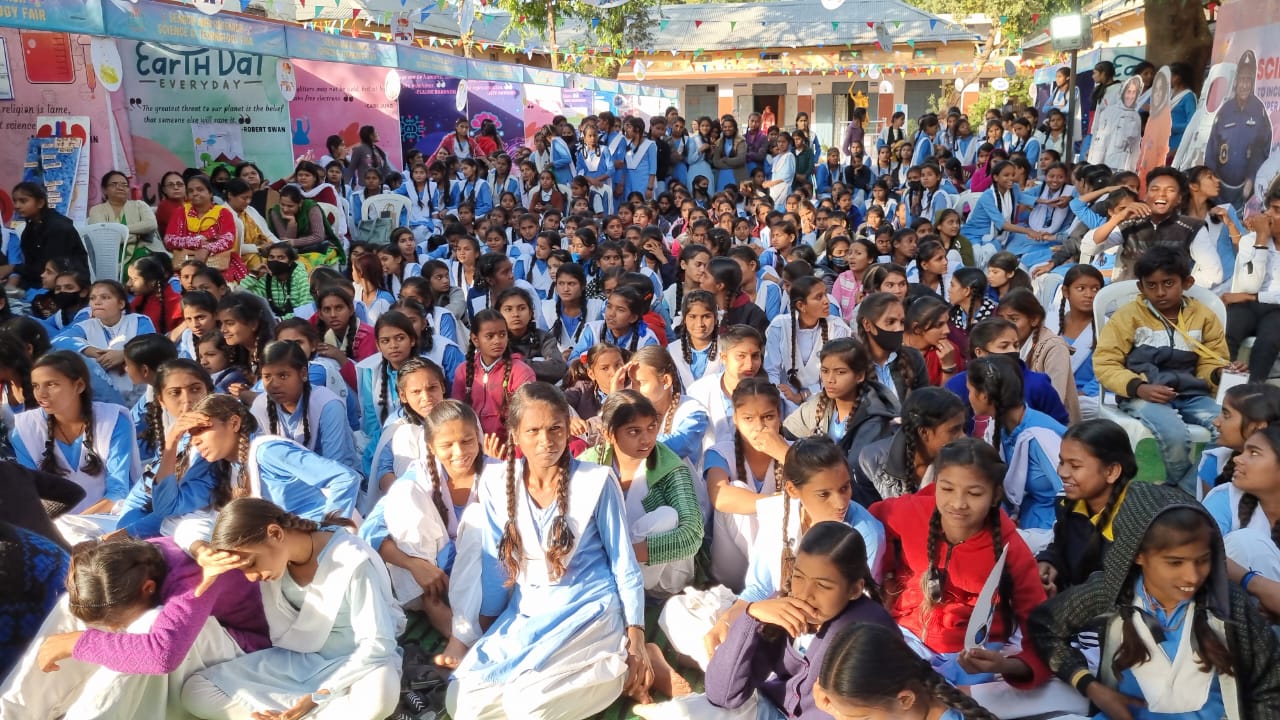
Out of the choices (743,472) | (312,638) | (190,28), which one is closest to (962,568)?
(743,472)

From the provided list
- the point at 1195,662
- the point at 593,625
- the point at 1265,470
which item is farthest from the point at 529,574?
the point at 1265,470

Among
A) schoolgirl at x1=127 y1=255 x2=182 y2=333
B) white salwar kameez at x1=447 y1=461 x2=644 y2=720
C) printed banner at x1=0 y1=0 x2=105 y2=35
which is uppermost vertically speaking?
printed banner at x1=0 y1=0 x2=105 y2=35

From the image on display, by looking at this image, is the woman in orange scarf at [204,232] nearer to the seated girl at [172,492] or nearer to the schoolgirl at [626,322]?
the schoolgirl at [626,322]

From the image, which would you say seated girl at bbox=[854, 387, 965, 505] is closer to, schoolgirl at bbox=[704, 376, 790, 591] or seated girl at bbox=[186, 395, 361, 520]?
schoolgirl at bbox=[704, 376, 790, 591]

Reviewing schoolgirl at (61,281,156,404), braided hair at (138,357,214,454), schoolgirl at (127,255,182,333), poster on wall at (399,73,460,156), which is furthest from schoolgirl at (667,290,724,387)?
poster on wall at (399,73,460,156)

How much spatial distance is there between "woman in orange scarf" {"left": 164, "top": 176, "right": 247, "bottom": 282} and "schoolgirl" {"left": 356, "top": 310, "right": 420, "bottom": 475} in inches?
104

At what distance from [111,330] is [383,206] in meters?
4.15

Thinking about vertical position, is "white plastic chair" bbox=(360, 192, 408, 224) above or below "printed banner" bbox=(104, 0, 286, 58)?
below

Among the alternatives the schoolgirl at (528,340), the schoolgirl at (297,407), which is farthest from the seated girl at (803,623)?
the schoolgirl at (528,340)

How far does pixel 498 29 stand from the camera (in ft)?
67.6

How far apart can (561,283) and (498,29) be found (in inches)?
679

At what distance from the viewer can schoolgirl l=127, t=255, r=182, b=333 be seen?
4.90 meters

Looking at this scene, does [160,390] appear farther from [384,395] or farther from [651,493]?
[651,493]

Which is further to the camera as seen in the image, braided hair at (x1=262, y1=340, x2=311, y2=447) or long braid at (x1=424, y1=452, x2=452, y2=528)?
braided hair at (x1=262, y1=340, x2=311, y2=447)
